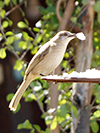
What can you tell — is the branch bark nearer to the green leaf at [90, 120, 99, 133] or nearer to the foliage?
the foliage

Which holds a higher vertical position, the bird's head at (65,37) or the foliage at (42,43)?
the foliage at (42,43)

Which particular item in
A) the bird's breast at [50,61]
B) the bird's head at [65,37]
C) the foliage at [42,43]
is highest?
the foliage at [42,43]

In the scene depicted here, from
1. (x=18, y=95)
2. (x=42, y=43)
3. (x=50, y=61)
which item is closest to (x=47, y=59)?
(x=50, y=61)

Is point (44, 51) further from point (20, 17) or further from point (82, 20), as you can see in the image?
point (20, 17)

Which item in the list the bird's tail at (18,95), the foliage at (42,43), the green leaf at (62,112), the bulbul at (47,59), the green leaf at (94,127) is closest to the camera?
the bird's tail at (18,95)

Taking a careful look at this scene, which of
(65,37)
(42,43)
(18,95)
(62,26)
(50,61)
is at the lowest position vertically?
(18,95)

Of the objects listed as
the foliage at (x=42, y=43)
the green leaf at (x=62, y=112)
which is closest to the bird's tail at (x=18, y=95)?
the green leaf at (x=62, y=112)

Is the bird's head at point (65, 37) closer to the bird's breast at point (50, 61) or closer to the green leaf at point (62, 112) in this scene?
the bird's breast at point (50, 61)

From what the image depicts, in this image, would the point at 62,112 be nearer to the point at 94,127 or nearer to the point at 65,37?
the point at 94,127

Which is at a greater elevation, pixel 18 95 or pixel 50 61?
pixel 50 61


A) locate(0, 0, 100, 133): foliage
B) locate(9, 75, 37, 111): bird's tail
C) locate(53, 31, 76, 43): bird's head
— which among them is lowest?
locate(9, 75, 37, 111): bird's tail

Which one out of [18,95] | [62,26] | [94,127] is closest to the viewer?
[18,95]

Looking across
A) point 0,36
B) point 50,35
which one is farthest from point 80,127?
point 0,36

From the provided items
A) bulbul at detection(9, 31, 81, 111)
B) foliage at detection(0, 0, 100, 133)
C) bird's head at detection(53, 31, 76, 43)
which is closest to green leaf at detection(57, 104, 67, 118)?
foliage at detection(0, 0, 100, 133)
